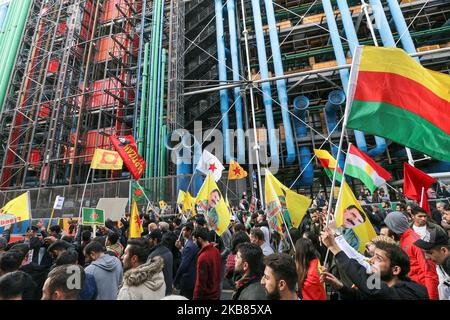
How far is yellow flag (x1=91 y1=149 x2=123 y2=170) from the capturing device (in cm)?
915

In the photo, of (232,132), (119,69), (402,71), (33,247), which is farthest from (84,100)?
(402,71)

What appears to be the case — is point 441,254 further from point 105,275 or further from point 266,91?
point 266,91

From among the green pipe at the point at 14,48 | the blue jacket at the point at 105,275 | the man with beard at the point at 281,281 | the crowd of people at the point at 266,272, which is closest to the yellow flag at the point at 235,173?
the crowd of people at the point at 266,272

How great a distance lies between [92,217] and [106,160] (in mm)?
3819

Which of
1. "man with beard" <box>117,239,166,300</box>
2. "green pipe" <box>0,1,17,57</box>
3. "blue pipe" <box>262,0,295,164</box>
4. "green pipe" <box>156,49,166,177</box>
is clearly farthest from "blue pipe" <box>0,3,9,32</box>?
"man with beard" <box>117,239,166,300</box>

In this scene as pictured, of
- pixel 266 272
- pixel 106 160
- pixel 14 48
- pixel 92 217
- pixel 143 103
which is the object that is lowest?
pixel 266 272

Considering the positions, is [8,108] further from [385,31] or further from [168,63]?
[385,31]

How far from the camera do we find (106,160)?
369 inches

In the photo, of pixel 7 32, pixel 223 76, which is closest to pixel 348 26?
pixel 223 76

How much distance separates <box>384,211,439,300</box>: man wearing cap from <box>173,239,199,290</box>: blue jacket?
8.47ft

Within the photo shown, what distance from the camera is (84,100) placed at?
62.5 feet

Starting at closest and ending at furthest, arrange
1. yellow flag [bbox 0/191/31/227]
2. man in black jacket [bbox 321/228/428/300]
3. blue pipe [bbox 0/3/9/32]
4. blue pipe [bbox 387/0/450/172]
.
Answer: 1. man in black jacket [bbox 321/228/428/300]
2. yellow flag [bbox 0/191/31/227]
3. blue pipe [bbox 387/0/450/172]
4. blue pipe [bbox 0/3/9/32]

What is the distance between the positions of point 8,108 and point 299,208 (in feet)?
79.4

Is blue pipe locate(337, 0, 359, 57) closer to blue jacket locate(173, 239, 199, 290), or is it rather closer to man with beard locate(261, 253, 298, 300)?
blue jacket locate(173, 239, 199, 290)
